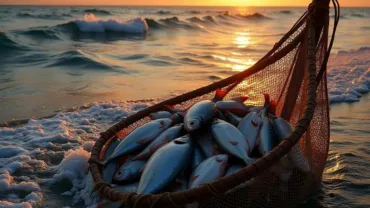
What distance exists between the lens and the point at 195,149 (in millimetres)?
3818

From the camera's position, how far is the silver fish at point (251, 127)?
154 inches

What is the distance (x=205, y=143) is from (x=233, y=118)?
0.70 meters

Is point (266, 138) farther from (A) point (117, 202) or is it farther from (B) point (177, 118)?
(A) point (117, 202)

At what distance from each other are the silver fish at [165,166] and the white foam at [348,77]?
610 cm

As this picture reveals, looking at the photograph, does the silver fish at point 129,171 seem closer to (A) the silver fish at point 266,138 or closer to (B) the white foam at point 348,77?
(A) the silver fish at point 266,138

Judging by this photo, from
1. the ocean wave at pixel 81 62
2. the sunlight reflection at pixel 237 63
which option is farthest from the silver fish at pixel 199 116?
the sunlight reflection at pixel 237 63

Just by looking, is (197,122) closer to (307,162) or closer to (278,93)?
(307,162)

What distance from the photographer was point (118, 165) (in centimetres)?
397

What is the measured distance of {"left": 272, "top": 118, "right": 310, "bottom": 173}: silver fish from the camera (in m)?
3.52

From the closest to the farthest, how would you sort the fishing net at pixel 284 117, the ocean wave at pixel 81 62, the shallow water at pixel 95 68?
the fishing net at pixel 284 117, the shallow water at pixel 95 68, the ocean wave at pixel 81 62

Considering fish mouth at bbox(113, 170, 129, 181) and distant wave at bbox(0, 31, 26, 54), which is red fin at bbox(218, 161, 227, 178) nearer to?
fish mouth at bbox(113, 170, 129, 181)

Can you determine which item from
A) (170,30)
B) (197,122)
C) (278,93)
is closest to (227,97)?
(278,93)

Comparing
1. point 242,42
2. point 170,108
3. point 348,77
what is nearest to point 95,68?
point 348,77

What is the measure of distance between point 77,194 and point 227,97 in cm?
244
